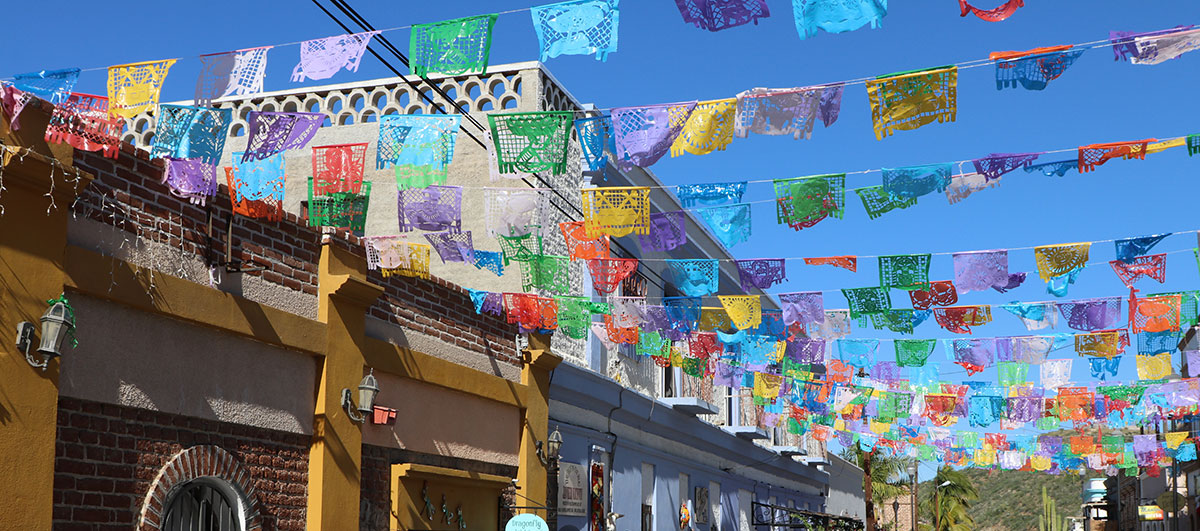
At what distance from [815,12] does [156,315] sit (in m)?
5.44

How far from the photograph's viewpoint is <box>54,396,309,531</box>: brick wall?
8008 mm

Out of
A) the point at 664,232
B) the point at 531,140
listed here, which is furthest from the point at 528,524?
the point at 531,140

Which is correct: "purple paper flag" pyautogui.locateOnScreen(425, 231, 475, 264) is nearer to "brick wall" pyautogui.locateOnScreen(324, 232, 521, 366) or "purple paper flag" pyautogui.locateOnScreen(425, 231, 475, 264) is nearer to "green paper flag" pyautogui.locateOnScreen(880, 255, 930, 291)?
"brick wall" pyautogui.locateOnScreen(324, 232, 521, 366)

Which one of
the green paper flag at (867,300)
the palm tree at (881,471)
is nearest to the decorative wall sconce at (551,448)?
the green paper flag at (867,300)

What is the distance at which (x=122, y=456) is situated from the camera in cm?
845

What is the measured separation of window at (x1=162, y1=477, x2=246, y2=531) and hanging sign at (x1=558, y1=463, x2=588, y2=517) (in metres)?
6.67

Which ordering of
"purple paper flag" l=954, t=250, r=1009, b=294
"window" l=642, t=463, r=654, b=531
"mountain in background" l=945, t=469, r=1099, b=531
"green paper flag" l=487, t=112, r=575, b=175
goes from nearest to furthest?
"green paper flag" l=487, t=112, r=575, b=175, "purple paper flag" l=954, t=250, r=1009, b=294, "window" l=642, t=463, r=654, b=531, "mountain in background" l=945, t=469, r=1099, b=531

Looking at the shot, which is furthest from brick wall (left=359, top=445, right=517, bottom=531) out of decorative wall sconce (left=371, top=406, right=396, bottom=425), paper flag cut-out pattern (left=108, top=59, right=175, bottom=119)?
paper flag cut-out pattern (left=108, top=59, right=175, bottom=119)

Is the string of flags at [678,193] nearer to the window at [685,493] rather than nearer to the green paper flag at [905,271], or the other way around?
the green paper flag at [905,271]

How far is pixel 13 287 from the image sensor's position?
752 cm

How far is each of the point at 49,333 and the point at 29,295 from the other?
0.28 meters

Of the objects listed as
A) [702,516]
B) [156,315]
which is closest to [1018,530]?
[702,516]

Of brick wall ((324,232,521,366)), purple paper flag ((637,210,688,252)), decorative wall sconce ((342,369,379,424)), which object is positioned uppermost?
purple paper flag ((637,210,688,252))

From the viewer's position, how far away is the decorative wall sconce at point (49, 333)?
7.53 m
